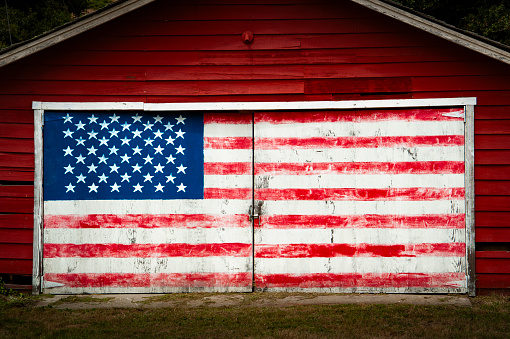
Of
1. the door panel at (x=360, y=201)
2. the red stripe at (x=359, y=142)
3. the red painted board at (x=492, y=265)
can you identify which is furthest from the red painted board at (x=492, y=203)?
the red stripe at (x=359, y=142)

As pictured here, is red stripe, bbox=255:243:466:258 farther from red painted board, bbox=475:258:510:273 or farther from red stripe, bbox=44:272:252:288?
red stripe, bbox=44:272:252:288

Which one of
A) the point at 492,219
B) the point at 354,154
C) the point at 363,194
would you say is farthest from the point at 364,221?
the point at 492,219

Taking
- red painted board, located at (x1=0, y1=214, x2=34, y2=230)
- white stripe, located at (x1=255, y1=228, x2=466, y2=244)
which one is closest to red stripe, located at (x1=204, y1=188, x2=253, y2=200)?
white stripe, located at (x1=255, y1=228, x2=466, y2=244)

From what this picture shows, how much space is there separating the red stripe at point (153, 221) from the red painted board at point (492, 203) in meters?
3.25

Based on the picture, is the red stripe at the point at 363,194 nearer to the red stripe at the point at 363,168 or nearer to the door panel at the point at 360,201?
the door panel at the point at 360,201

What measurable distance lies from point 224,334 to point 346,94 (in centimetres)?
373

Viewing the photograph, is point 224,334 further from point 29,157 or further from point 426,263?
point 29,157

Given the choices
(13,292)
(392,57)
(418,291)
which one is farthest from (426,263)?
(13,292)

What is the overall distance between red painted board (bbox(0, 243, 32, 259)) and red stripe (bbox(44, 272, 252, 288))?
0.66 metres

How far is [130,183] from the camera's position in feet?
24.0

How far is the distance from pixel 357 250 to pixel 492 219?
1.92 metres

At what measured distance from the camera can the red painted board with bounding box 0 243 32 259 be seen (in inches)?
286

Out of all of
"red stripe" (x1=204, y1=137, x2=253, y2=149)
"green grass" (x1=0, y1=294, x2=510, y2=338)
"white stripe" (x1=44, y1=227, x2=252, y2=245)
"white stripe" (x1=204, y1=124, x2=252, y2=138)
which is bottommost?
"green grass" (x1=0, y1=294, x2=510, y2=338)

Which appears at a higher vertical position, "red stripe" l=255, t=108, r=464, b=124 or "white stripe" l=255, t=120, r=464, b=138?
"red stripe" l=255, t=108, r=464, b=124
